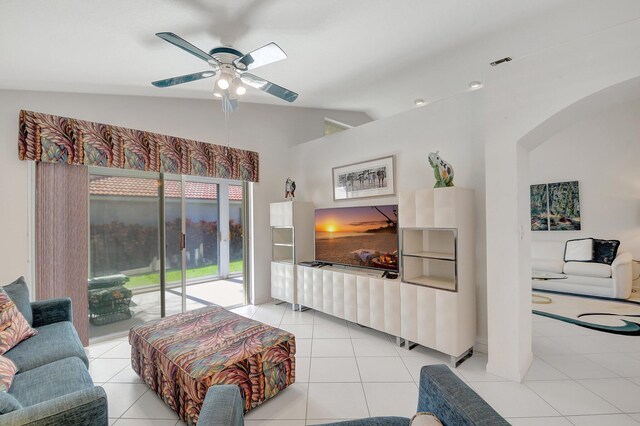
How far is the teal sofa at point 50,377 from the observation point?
3.53ft

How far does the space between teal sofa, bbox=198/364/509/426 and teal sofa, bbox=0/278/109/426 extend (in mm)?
529

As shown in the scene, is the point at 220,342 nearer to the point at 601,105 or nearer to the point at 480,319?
the point at 480,319

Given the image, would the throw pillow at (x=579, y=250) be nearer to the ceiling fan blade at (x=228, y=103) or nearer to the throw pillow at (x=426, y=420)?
the throw pillow at (x=426, y=420)

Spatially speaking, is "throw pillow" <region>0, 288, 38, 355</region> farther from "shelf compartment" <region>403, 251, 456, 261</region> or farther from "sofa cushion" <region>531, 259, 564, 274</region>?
"sofa cushion" <region>531, 259, 564, 274</region>

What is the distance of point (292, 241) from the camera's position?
419 cm

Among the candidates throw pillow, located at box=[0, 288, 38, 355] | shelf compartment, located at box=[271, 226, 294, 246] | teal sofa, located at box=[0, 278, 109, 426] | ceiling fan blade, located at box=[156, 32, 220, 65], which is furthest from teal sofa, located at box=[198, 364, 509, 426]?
shelf compartment, located at box=[271, 226, 294, 246]

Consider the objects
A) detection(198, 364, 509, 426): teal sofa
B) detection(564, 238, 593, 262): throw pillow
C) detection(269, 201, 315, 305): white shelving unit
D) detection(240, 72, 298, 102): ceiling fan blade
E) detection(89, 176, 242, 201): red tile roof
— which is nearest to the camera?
detection(198, 364, 509, 426): teal sofa

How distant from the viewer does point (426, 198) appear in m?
2.69

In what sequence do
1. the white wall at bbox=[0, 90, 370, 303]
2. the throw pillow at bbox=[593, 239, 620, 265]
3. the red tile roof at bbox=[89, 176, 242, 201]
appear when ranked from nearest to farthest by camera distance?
the white wall at bbox=[0, 90, 370, 303], the red tile roof at bbox=[89, 176, 242, 201], the throw pillow at bbox=[593, 239, 620, 265]

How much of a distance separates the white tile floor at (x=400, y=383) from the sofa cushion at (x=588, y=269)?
1895 millimetres

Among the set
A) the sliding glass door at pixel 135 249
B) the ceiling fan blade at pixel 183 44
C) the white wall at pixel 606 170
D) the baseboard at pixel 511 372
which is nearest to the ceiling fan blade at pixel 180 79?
the ceiling fan blade at pixel 183 44

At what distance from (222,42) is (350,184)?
7.20 feet

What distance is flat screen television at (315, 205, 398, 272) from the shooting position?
324 cm

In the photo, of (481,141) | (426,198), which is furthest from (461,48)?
(426,198)
